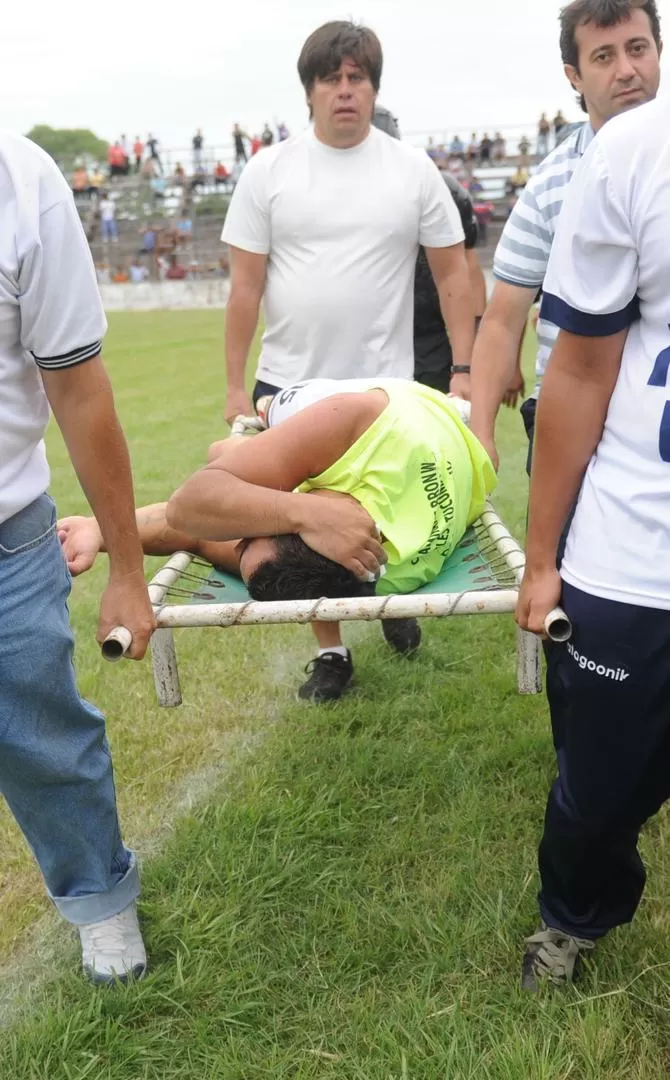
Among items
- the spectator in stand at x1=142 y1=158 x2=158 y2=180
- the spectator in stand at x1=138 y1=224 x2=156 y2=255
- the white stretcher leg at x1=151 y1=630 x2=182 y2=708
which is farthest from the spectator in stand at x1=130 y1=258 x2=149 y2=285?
the white stretcher leg at x1=151 y1=630 x2=182 y2=708

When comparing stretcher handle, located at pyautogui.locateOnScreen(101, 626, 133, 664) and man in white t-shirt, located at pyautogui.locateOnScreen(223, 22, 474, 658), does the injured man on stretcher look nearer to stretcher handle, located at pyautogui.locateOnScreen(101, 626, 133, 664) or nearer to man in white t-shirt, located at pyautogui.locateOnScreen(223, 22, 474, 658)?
stretcher handle, located at pyautogui.locateOnScreen(101, 626, 133, 664)

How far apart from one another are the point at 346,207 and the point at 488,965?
7.78 ft

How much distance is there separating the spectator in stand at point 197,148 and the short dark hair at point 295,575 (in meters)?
40.4

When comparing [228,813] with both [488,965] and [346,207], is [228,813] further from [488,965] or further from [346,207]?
[346,207]

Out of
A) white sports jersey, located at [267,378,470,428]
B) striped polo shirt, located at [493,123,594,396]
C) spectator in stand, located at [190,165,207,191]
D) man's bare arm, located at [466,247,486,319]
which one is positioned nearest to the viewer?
striped polo shirt, located at [493,123,594,396]

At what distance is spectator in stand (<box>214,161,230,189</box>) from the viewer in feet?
127

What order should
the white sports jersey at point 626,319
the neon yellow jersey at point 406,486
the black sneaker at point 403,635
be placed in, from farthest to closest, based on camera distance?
the black sneaker at point 403,635 → the neon yellow jersey at point 406,486 → the white sports jersey at point 626,319

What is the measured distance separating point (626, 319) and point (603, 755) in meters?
0.75

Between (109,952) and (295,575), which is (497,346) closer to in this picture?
(295,575)

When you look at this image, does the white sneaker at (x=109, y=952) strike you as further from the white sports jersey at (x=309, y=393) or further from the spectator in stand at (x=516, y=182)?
the spectator in stand at (x=516, y=182)

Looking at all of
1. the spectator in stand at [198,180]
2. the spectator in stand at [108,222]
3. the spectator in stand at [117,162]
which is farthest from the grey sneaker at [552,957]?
the spectator in stand at [117,162]

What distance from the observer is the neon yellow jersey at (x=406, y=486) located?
275cm

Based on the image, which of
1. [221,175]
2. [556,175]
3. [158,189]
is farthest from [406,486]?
[158,189]

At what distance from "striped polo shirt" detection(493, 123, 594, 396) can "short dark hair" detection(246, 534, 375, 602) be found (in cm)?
80
